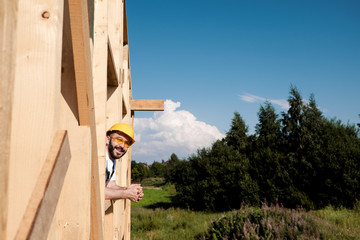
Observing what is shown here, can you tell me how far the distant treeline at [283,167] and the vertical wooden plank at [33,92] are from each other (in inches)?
652

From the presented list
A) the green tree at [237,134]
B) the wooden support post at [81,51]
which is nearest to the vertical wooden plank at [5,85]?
the wooden support post at [81,51]

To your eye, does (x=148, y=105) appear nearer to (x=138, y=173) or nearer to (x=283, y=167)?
(x=283, y=167)

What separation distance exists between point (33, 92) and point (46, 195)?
0.25 m

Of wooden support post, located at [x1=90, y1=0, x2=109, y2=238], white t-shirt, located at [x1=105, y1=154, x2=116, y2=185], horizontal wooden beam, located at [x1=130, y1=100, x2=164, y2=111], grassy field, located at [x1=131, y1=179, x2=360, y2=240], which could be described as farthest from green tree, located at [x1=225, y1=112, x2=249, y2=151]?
wooden support post, located at [x1=90, y1=0, x2=109, y2=238]

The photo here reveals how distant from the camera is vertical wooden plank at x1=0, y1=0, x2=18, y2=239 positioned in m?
0.56

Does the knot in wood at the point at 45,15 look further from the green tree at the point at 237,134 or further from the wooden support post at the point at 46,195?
the green tree at the point at 237,134

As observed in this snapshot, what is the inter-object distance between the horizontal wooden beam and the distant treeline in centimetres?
1209

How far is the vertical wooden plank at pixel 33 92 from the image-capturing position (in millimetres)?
709

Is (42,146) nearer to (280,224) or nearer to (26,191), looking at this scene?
(26,191)

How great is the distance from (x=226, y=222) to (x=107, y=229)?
23.8 ft

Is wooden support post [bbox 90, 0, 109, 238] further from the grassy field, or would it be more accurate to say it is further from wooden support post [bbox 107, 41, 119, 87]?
the grassy field

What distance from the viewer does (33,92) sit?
76 cm

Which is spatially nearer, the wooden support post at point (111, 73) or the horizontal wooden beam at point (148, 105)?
the wooden support post at point (111, 73)

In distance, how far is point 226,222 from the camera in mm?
9367
